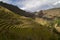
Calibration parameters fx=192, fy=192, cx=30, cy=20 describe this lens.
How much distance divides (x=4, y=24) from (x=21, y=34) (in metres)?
0.67

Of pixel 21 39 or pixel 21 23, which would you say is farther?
pixel 21 23

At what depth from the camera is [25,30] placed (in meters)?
6.34

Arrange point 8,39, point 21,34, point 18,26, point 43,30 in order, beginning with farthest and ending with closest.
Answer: point 43,30
point 18,26
point 21,34
point 8,39

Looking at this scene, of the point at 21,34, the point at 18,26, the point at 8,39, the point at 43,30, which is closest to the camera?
the point at 8,39

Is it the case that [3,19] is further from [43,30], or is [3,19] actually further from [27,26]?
[43,30]

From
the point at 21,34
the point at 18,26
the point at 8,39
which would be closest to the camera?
the point at 8,39

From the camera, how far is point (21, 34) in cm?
604

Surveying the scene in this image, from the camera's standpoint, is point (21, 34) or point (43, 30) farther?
point (43, 30)

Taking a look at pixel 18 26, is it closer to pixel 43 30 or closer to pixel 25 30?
pixel 25 30

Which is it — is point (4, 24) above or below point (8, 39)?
above

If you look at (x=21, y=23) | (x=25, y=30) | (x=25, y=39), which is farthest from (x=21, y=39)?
(x=21, y=23)

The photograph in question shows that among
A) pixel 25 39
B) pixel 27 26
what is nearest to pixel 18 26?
pixel 27 26

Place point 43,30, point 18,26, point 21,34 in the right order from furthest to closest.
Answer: point 43,30, point 18,26, point 21,34

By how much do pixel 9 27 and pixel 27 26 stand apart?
2.44 feet
